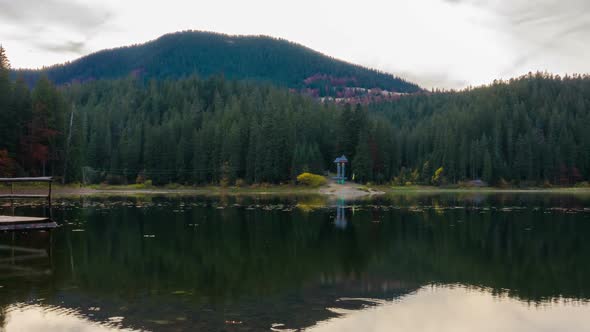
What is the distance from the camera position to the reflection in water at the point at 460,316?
12.9 m

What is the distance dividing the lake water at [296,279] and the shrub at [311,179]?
7014cm

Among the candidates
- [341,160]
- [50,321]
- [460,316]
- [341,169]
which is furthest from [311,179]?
[50,321]

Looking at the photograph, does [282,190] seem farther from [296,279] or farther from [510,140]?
[296,279]

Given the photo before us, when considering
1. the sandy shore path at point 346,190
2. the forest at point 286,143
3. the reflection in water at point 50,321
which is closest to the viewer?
the reflection in water at point 50,321

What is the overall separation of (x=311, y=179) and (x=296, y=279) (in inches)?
3408

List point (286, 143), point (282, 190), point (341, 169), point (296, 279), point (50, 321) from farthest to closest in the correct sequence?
point (286, 143), point (341, 169), point (282, 190), point (296, 279), point (50, 321)

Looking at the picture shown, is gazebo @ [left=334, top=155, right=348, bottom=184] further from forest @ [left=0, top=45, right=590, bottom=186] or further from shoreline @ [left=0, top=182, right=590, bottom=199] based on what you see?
shoreline @ [left=0, top=182, right=590, bottom=199]

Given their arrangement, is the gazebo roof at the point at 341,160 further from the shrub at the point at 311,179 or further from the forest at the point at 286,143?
the shrub at the point at 311,179

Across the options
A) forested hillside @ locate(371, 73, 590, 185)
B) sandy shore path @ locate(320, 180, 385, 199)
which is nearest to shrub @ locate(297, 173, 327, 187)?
sandy shore path @ locate(320, 180, 385, 199)

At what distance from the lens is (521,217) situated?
4256 cm

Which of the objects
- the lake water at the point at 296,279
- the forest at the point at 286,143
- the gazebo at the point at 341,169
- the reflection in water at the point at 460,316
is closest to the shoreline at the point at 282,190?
the gazebo at the point at 341,169

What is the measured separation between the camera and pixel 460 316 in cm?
1400

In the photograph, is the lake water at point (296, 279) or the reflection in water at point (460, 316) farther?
the lake water at point (296, 279)

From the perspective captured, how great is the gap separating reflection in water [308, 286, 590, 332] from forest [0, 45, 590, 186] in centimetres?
7561
